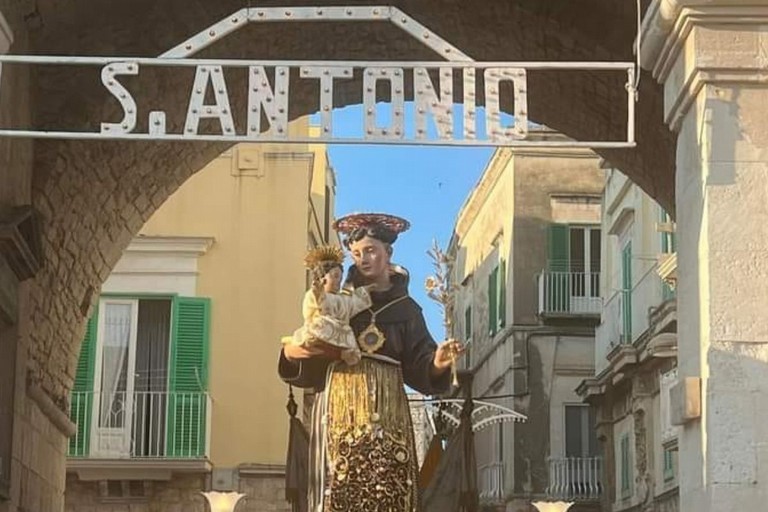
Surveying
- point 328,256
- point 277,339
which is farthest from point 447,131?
point 277,339

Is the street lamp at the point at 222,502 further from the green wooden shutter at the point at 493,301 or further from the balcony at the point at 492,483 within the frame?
the green wooden shutter at the point at 493,301

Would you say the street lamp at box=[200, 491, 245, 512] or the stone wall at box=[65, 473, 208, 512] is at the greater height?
the stone wall at box=[65, 473, 208, 512]

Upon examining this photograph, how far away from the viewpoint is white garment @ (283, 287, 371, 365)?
756 centimetres

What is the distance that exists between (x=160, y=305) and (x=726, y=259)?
13386 millimetres

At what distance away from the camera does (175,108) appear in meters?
10.7

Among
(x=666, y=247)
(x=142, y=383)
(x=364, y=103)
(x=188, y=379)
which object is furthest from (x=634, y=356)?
(x=364, y=103)

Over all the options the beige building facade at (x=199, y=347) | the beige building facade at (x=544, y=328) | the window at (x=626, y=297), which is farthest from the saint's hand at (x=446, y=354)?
the beige building facade at (x=544, y=328)

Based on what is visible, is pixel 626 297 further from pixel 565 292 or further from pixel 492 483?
pixel 492 483

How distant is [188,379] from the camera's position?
18125 millimetres

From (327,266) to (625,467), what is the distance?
45.5 ft

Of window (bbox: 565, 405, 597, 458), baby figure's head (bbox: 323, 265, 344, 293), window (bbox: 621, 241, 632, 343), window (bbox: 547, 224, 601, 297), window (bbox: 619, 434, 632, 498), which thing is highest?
window (bbox: 547, 224, 601, 297)

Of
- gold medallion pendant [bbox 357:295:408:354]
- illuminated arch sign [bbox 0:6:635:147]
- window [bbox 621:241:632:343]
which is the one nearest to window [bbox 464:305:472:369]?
window [bbox 621:241:632:343]

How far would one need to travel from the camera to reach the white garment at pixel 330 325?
298 inches

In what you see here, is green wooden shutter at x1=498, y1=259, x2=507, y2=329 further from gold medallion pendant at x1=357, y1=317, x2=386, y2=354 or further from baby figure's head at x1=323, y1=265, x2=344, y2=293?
baby figure's head at x1=323, y1=265, x2=344, y2=293
